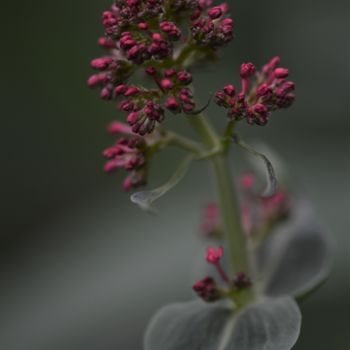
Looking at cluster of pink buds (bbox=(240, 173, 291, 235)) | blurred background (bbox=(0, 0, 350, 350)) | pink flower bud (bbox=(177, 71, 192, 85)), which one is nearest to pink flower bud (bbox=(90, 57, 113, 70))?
pink flower bud (bbox=(177, 71, 192, 85))

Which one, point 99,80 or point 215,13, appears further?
point 99,80

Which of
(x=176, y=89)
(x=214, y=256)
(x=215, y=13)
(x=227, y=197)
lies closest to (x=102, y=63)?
(x=176, y=89)

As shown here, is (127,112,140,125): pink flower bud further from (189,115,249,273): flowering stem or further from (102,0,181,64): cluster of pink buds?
(189,115,249,273): flowering stem

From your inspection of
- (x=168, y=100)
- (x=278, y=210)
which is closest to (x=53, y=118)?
(x=278, y=210)

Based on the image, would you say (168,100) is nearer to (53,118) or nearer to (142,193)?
(142,193)

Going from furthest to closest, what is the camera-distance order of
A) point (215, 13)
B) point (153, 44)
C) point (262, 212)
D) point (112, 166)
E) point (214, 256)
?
point (262, 212) < point (112, 166) < point (214, 256) < point (215, 13) < point (153, 44)

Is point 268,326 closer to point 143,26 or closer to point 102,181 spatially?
point 143,26
